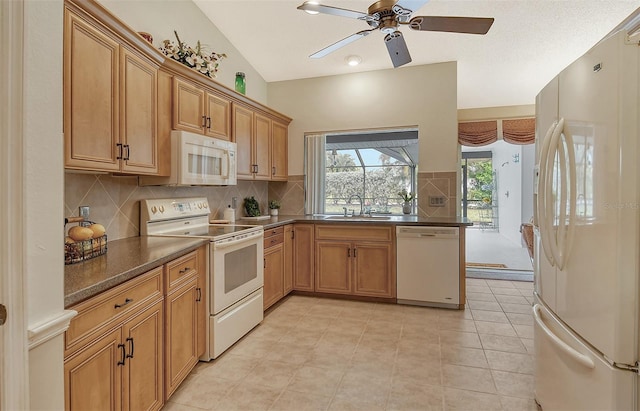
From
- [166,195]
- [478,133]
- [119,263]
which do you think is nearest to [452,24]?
[119,263]

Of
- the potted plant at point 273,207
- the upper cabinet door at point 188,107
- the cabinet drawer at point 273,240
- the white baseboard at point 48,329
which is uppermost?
the upper cabinet door at point 188,107

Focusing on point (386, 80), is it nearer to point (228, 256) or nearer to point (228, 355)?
point (228, 256)

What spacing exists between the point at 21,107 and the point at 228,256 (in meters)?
1.79

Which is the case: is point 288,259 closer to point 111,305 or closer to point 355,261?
point 355,261

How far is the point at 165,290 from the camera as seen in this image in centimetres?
184

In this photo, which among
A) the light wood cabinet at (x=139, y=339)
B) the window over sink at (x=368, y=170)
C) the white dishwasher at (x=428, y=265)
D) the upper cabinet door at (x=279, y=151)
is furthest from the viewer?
the window over sink at (x=368, y=170)

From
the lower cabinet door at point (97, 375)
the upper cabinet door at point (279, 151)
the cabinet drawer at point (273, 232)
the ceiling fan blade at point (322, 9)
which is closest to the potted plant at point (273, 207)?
the upper cabinet door at point (279, 151)

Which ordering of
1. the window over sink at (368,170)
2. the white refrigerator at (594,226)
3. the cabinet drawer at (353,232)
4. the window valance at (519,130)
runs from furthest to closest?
the window valance at (519,130) → the window over sink at (368,170) → the cabinet drawer at (353,232) → the white refrigerator at (594,226)

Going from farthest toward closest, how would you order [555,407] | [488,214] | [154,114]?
1. [488,214]
2. [154,114]
3. [555,407]

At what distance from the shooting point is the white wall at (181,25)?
2.46 meters

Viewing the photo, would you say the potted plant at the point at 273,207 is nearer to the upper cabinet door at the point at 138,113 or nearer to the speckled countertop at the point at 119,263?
the speckled countertop at the point at 119,263

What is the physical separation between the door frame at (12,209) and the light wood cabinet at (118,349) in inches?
15.0

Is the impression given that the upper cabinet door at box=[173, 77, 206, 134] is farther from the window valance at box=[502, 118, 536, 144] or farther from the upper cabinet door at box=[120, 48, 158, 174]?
the window valance at box=[502, 118, 536, 144]

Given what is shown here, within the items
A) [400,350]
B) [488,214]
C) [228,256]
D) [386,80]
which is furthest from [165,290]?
[488,214]
